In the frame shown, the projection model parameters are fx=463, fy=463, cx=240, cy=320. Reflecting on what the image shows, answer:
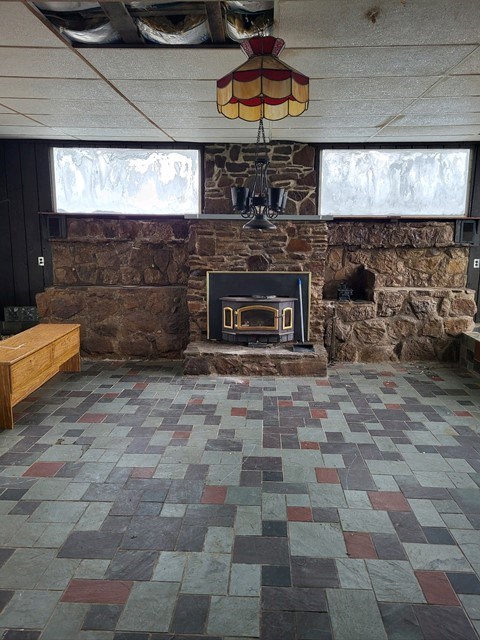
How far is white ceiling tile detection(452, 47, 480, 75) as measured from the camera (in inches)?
101

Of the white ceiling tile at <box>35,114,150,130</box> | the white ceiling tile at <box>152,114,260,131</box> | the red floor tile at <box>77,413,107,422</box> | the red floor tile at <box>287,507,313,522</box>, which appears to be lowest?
the red floor tile at <box>287,507,313,522</box>

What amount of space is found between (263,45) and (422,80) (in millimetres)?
1378

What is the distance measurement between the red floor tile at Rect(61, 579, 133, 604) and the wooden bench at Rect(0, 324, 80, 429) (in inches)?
77.8

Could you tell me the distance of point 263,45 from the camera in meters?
2.15

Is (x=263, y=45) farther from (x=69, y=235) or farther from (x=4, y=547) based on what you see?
(x=69, y=235)

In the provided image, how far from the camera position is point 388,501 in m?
2.68

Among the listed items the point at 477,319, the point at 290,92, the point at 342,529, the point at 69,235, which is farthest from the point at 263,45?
the point at 477,319

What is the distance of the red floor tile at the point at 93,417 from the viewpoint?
385cm

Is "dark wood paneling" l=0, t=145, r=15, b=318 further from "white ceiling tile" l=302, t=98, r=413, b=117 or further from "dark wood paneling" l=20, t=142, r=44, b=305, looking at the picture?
"white ceiling tile" l=302, t=98, r=413, b=117

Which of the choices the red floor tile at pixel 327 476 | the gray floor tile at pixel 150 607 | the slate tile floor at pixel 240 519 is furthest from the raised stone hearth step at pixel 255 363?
the gray floor tile at pixel 150 607

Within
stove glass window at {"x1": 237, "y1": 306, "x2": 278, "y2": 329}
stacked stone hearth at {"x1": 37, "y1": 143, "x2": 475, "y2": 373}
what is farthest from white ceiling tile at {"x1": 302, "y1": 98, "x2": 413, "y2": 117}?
stove glass window at {"x1": 237, "y1": 306, "x2": 278, "y2": 329}

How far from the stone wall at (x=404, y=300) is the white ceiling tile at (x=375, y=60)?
9.18 ft

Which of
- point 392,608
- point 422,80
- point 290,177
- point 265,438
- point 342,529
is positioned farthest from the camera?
point 290,177

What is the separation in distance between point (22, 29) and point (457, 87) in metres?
2.69
